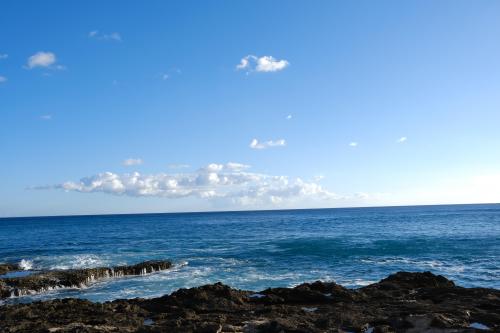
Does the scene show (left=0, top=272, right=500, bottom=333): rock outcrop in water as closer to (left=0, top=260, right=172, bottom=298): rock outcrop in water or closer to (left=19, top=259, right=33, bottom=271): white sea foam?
(left=0, top=260, right=172, bottom=298): rock outcrop in water

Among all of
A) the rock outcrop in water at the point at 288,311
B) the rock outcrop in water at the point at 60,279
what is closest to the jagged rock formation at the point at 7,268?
the rock outcrop in water at the point at 60,279

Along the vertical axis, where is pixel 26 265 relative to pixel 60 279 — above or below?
below

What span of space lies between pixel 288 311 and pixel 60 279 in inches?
765

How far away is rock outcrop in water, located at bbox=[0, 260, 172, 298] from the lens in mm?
28092

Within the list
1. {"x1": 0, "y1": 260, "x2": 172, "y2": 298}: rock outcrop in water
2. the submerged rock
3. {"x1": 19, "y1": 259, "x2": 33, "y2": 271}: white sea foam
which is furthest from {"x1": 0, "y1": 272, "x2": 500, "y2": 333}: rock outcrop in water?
{"x1": 19, "y1": 259, "x2": 33, "y2": 271}: white sea foam

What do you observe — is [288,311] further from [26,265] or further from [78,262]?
[26,265]

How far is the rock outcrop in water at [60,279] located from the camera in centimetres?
2809

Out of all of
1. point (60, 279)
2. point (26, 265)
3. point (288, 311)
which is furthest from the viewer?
point (26, 265)

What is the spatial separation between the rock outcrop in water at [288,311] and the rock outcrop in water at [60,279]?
852cm

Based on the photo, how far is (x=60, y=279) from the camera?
100.0ft

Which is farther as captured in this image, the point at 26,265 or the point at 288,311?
the point at 26,265

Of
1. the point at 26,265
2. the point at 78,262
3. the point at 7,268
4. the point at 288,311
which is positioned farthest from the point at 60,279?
the point at 288,311

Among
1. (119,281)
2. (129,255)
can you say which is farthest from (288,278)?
(129,255)

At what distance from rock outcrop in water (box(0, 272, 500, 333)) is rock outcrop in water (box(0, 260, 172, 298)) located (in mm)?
8522
